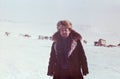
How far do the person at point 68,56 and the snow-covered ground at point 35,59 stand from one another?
9 cm

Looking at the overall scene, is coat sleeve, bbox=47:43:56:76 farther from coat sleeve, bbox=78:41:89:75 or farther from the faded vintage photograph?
coat sleeve, bbox=78:41:89:75

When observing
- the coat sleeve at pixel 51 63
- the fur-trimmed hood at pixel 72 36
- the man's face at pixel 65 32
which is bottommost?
the coat sleeve at pixel 51 63

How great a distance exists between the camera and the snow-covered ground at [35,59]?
2.22 m

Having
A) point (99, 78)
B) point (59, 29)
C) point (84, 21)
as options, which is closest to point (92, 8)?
point (84, 21)

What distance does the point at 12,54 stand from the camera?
233cm

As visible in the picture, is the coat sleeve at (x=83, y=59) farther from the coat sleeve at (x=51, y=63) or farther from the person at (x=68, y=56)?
the coat sleeve at (x=51, y=63)

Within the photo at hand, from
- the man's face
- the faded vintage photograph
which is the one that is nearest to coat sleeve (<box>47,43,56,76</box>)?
the faded vintage photograph

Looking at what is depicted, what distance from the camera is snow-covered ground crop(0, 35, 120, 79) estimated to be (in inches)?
87.4

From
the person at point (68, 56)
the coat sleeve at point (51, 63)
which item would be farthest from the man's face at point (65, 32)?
the coat sleeve at point (51, 63)

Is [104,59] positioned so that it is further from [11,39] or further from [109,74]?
[11,39]

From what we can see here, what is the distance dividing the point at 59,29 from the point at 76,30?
0.40 feet

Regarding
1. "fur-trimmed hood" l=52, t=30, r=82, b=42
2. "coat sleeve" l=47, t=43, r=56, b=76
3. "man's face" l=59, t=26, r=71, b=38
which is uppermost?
"man's face" l=59, t=26, r=71, b=38

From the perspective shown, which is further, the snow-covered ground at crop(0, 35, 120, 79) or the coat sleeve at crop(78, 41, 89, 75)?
the snow-covered ground at crop(0, 35, 120, 79)

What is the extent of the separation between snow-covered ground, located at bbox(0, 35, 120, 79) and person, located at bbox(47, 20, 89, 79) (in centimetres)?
9
